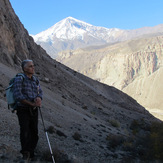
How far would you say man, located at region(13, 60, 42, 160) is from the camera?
480 cm

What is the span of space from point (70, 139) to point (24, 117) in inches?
165

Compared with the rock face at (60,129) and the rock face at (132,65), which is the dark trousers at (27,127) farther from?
the rock face at (132,65)

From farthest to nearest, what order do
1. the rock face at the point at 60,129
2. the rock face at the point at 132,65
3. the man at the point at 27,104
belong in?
the rock face at the point at 132,65 → the rock face at the point at 60,129 → the man at the point at 27,104

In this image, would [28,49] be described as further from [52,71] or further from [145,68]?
[145,68]

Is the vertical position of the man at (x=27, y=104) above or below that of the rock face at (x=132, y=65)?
below

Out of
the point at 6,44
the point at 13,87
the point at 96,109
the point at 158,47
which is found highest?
the point at 158,47

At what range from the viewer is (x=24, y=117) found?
4941 mm

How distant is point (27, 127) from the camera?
4980 mm

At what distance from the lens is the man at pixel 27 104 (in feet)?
15.7

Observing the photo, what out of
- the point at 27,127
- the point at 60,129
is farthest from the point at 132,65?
the point at 27,127

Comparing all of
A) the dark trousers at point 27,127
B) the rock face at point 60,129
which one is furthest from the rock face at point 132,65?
the dark trousers at point 27,127

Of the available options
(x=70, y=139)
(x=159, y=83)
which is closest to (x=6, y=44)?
(x=70, y=139)

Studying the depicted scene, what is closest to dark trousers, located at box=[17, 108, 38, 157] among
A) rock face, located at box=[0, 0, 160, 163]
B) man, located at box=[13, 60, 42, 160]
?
man, located at box=[13, 60, 42, 160]

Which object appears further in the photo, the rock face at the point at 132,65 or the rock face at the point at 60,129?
the rock face at the point at 132,65
